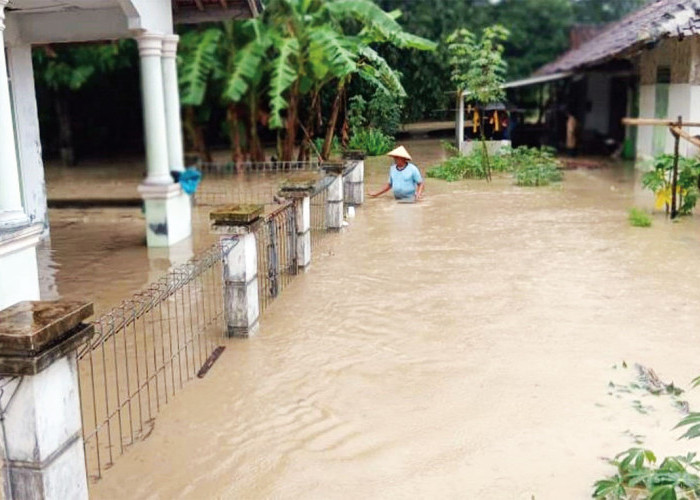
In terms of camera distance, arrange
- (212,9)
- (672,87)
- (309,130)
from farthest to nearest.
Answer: (672,87) → (309,130) → (212,9)

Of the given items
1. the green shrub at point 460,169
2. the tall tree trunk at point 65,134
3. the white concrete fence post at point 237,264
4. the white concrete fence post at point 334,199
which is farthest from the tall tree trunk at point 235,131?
the white concrete fence post at point 237,264

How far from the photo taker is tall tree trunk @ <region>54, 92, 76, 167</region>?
21.6 m

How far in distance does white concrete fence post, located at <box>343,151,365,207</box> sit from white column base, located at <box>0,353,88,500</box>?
9194mm

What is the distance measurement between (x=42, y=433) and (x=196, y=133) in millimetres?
13659

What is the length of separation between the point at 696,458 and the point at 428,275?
436 cm

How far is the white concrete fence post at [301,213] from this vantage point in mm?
8523

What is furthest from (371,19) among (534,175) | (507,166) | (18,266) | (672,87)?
(18,266)

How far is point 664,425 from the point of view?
4.70 meters

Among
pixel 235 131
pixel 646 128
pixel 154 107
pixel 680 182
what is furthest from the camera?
pixel 646 128

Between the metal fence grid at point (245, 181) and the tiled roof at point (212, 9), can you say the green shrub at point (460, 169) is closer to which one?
the metal fence grid at point (245, 181)

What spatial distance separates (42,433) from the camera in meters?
3.17

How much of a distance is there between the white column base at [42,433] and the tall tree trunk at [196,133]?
12540mm

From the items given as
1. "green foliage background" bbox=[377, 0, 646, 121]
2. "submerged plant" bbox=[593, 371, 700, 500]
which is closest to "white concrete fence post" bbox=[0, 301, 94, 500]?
"submerged plant" bbox=[593, 371, 700, 500]

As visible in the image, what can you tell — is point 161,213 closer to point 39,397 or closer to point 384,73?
point 384,73
